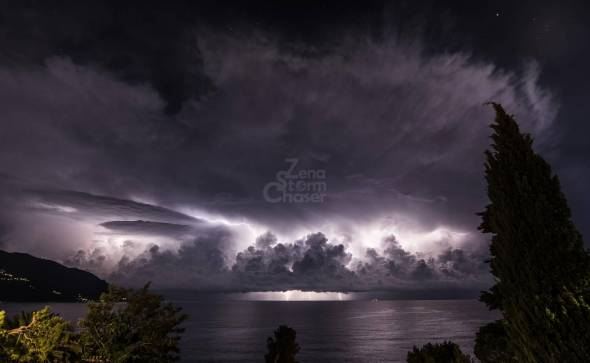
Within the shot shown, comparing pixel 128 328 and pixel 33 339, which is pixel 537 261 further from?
pixel 128 328

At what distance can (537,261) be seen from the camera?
31.0 ft

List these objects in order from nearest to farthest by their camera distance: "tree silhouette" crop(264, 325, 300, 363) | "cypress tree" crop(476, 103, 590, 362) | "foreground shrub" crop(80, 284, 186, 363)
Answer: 1. "cypress tree" crop(476, 103, 590, 362)
2. "foreground shrub" crop(80, 284, 186, 363)
3. "tree silhouette" crop(264, 325, 300, 363)

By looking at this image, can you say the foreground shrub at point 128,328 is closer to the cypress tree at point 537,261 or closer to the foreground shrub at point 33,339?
the foreground shrub at point 33,339

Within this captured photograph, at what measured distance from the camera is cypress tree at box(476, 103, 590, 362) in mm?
8930

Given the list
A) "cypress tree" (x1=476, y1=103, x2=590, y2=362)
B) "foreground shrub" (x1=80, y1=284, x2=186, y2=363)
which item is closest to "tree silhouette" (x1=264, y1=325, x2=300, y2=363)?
"foreground shrub" (x1=80, y1=284, x2=186, y2=363)

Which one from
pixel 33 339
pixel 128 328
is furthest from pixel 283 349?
pixel 33 339

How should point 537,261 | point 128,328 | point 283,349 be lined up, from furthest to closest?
point 283,349, point 128,328, point 537,261

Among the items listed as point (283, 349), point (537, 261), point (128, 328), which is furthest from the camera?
point (283, 349)

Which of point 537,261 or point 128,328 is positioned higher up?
point 537,261

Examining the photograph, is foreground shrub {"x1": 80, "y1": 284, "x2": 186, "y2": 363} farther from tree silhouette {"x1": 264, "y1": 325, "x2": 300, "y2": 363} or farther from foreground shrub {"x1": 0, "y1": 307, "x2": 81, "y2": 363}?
tree silhouette {"x1": 264, "y1": 325, "x2": 300, "y2": 363}

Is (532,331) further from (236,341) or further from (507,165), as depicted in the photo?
(236,341)

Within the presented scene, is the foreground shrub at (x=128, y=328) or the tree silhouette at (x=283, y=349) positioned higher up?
the foreground shrub at (x=128, y=328)

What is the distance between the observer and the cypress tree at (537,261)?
8.93 metres

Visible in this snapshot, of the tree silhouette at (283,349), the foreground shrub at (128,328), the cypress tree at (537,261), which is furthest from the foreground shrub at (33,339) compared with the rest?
the tree silhouette at (283,349)
